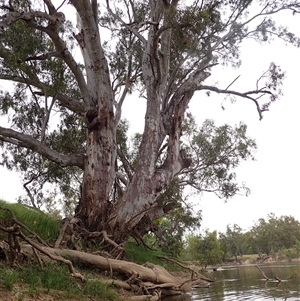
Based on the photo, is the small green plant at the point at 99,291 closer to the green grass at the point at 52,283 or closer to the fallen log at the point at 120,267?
the green grass at the point at 52,283

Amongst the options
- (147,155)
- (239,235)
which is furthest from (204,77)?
(239,235)

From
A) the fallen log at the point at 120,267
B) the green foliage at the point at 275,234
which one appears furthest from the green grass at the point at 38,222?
the green foliage at the point at 275,234

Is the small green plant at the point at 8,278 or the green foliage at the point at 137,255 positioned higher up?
the green foliage at the point at 137,255

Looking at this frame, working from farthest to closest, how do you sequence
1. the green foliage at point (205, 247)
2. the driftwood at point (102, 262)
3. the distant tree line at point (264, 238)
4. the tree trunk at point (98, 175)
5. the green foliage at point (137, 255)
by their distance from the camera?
the distant tree line at point (264, 238) → the green foliage at point (205, 247) → the green foliage at point (137, 255) → the tree trunk at point (98, 175) → the driftwood at point (102, 262)

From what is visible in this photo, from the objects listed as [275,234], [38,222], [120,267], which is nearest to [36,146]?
[38,222]

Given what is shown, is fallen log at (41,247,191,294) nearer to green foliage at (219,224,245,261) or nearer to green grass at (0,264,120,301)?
green grass at (0,264,120,301)

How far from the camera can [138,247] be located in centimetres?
887

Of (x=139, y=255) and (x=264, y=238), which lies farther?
(x=264, y=238)

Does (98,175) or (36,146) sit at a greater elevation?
(36,146)

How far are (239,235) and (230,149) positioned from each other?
35260 millimetres

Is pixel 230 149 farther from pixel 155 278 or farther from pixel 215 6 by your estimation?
pixel 155 278

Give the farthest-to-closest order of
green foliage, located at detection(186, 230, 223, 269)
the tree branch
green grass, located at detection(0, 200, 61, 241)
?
1. green foliage, located at detection(186, 230, 223, 269)
2. the tree branch
3. green grass, located at detection(0, 200, 61, 241)

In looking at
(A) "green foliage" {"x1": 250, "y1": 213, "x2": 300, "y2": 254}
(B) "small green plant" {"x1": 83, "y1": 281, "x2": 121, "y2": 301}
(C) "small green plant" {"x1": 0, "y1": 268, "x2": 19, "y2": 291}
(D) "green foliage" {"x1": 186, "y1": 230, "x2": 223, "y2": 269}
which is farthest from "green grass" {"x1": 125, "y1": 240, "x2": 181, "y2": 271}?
(A) "green foliage" {"x1": 250, "y1": 213, "x2": 300, "y2": 254}

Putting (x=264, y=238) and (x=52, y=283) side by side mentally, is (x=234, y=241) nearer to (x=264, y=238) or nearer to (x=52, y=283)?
(x=264, y=238)
